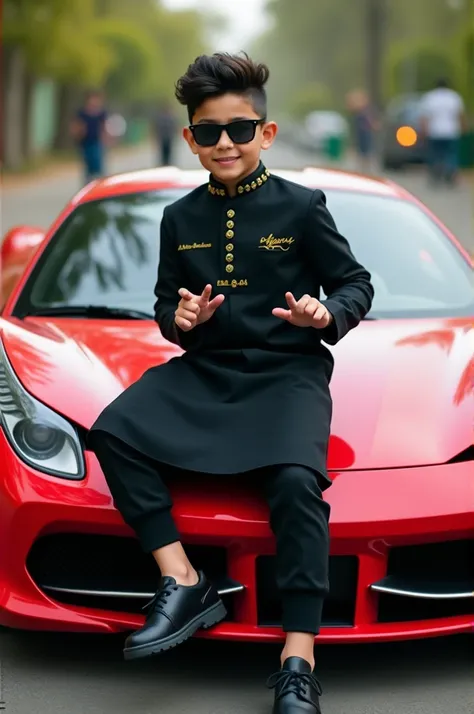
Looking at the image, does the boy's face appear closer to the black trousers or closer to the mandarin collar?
the mandarin collar

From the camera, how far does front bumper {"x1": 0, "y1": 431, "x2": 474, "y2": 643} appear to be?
330 centimetres

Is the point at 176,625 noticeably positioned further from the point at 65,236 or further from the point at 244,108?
the point at 65,236

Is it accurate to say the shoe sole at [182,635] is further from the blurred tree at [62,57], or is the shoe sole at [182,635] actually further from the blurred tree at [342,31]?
the blurred tree at [342,31]

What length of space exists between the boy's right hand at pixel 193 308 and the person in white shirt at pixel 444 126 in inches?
693

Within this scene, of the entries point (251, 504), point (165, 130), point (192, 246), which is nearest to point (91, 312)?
point (192, 246)

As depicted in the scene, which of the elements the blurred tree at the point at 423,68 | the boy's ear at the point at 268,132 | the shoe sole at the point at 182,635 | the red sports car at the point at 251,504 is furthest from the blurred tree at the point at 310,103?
the shoe sole at the point at 182,635

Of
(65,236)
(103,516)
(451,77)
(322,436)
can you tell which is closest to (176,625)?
(103,516)

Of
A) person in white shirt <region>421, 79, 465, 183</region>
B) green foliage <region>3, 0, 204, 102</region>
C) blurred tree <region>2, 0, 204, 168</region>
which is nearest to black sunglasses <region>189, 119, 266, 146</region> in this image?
person in white shirt <region>421, 79, 465, 183</region>

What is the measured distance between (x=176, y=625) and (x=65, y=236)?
218cm

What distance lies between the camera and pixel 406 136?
27266 millimetres

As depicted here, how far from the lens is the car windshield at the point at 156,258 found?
183 inches

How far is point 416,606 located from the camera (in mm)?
3441

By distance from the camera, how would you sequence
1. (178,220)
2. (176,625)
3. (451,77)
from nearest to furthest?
(176,625), (178,220), (451,77)

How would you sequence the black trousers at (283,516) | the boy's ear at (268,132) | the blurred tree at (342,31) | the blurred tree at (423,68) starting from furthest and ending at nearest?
the blurred tree at (342,31)
the blurred tree at (423,68)
the boy's ear at (268,132)
the black trousers at (283,516)
